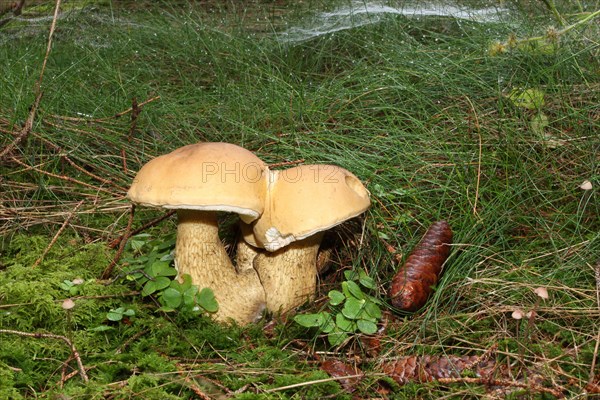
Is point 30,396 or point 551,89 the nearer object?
point 30,396

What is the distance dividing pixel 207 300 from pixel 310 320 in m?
0.35

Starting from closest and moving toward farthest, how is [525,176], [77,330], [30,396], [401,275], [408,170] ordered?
[30,396], [77,330], [401,275], [525,176], [408,170]

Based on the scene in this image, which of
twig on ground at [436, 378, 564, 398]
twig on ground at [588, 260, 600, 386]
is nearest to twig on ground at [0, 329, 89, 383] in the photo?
twig on ground at [436, 378, 564, 398]

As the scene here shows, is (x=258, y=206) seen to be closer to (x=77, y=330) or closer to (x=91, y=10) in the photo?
(x=77, y=330)

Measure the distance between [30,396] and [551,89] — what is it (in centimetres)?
266

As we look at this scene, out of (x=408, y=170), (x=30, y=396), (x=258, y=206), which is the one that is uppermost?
(x=258, y=206)

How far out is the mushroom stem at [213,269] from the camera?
187 centimetres

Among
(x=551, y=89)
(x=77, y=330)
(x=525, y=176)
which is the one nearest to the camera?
(x=77, y=330)

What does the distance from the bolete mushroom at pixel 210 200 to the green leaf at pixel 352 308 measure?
Result: 312 mm

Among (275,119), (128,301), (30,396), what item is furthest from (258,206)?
(275,119)

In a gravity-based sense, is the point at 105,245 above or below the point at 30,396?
below

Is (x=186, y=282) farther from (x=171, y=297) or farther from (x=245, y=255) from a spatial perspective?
(x=245, y=255)

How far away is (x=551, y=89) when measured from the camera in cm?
285

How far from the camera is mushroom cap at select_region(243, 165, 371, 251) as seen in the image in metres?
1.69
